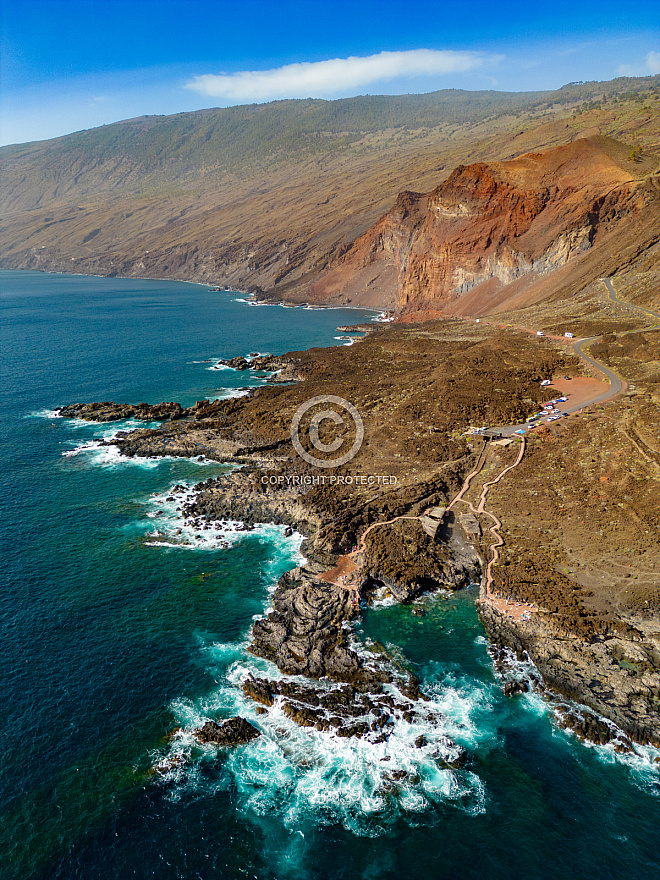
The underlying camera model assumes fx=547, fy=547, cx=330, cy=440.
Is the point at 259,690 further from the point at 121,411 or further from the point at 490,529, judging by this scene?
the point at 121,411

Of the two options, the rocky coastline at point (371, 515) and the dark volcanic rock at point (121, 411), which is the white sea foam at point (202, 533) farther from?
the dark volcanic rock at point (121, 411)

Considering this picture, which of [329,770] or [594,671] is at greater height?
Answer: [594,671]

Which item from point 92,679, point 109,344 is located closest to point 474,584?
point 92,679

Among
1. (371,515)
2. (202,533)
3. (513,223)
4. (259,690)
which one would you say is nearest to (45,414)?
(202,533)

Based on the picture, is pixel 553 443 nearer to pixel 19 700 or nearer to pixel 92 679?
pixel 92 679
